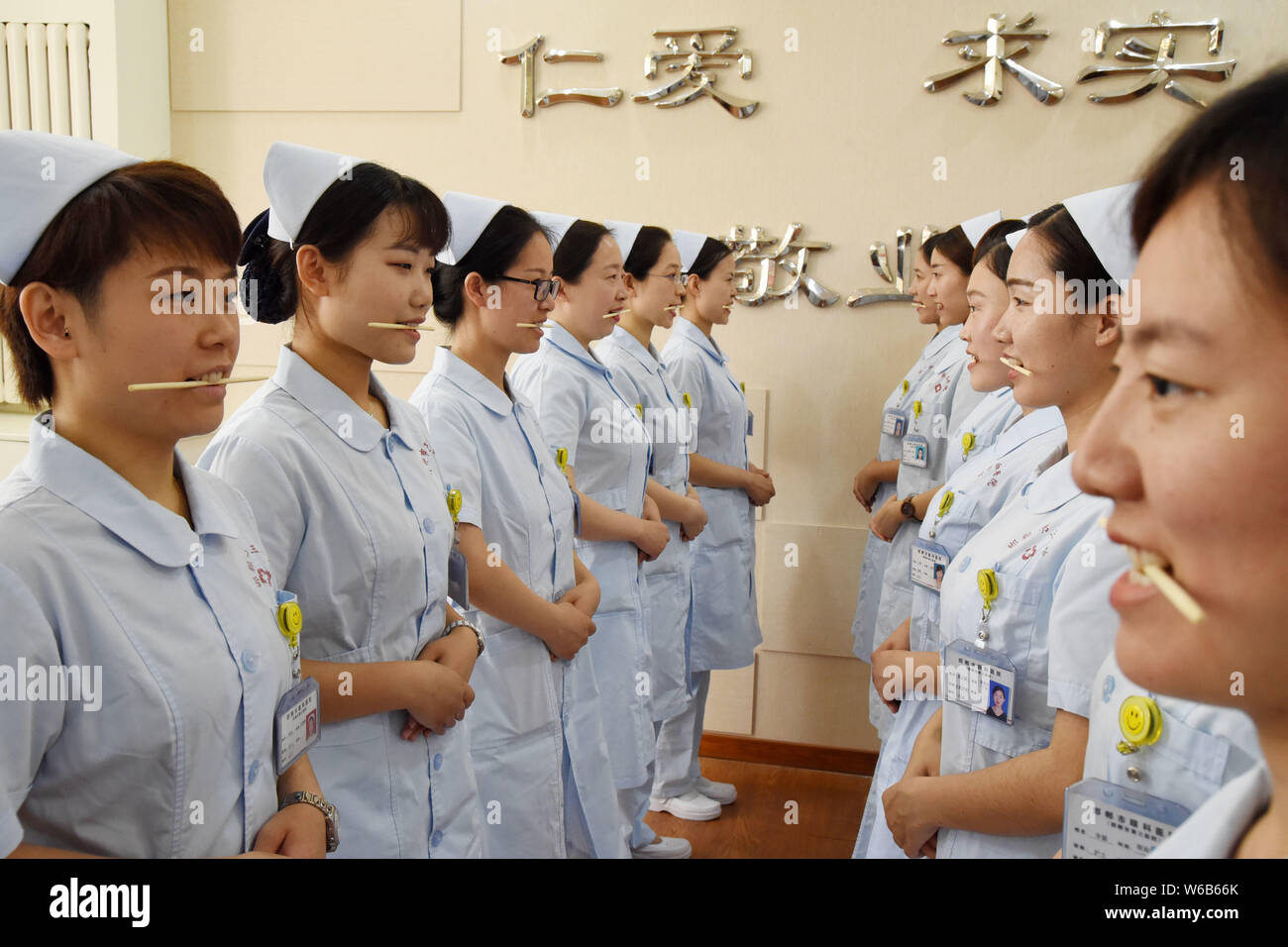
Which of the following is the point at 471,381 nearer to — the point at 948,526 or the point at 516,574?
the point at 516,574

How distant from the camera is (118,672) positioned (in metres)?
0.91

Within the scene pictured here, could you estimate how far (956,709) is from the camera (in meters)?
1.32

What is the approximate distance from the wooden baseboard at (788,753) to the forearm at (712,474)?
Answer: 110cm

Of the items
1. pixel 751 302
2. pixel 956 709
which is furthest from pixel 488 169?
pixel 956 709

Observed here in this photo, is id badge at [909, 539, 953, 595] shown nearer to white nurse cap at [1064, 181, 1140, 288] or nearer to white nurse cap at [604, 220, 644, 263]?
white nurse cap at [1064, 181, 1140, 288]

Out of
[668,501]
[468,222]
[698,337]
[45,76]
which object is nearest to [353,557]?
[468,222]

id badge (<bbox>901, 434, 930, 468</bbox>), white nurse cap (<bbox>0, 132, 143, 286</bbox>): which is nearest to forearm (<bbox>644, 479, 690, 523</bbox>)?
id badge (<bbox>901, 434, 930, 468</bbox>)

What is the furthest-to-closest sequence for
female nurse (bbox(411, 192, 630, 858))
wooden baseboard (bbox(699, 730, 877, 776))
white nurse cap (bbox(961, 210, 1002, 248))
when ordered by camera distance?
1. wooden baseboard (bbox(699, 730, 877, 776))
2. white nurse cap (bbox(961, 210, 1002, 248))
3. female nurse (bbox(411, 192, 630, 858))

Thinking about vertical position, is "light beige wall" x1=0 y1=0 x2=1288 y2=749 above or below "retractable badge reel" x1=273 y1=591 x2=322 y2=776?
above

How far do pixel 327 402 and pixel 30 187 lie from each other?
20.9 inches

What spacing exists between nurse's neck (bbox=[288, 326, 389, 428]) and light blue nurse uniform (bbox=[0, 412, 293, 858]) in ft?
1.60

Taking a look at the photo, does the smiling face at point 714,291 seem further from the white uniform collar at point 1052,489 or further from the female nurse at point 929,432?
the white uniform collar at point 1052,489

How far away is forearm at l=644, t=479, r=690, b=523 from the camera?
116 inches
